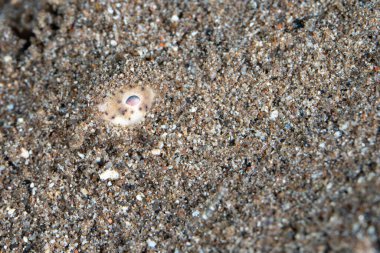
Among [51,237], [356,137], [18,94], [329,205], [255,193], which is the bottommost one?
[51,237]

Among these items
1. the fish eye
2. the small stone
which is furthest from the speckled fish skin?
the small stone

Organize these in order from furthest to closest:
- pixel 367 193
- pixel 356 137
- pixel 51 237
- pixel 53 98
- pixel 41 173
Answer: pixel 53 98 → pixel 41 173 → pixel 51 237 → pixel 356 137 → pixel 367 193

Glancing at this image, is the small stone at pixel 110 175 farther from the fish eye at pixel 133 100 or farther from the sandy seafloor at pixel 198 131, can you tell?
the fish eye at pixel 133 100

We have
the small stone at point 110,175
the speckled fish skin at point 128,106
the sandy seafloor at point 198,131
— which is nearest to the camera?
the sandy seafloor at point 198,131

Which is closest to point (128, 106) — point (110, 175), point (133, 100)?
point (133, 100)

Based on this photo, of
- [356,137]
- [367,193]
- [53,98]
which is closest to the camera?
[367,193]

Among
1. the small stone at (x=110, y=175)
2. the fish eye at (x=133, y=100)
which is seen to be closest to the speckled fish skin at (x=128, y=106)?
the fish eye at (x=133, y=100)

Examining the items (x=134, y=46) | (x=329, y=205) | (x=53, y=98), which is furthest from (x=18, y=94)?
(x=329, y=205)

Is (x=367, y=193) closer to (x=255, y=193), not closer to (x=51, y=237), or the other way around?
(x=255, y=193)
